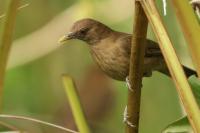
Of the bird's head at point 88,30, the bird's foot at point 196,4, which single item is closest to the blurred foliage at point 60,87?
the bird's head at point 88,30

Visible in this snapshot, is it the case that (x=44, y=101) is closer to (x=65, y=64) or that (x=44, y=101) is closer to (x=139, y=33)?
(x=65, y=64)

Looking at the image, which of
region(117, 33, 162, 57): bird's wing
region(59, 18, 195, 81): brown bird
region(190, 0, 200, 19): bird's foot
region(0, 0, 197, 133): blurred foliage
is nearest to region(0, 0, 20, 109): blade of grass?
region(190, 0, 200, 19): bird's foot

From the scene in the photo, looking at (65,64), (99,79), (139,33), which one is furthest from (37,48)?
(139,33)

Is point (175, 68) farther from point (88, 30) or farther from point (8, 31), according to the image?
point (88, 30)

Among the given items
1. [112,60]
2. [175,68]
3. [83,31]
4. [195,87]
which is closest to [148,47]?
[112,60]

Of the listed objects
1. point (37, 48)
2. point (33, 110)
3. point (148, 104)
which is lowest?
point (148, 104)

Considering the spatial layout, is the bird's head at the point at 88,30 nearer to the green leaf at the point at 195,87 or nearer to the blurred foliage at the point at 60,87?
the blurred foliage at the point at 60,87

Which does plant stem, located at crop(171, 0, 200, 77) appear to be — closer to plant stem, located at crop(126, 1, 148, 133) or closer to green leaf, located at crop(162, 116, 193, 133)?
plant stem, located at crop(126, 1, 148, 133)
